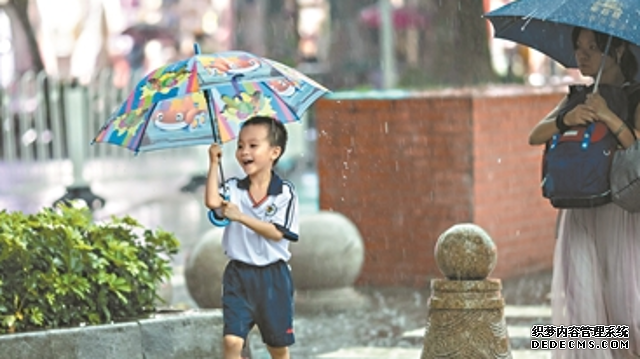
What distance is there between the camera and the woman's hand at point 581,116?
6852 millimetres

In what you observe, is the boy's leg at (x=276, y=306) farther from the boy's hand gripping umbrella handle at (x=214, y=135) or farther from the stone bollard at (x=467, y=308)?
the stone bollard at (x=467, y=308)

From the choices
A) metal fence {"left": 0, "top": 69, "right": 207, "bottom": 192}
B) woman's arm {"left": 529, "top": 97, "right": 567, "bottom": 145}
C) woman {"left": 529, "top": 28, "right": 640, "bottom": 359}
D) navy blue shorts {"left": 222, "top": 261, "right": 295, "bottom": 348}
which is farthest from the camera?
metal fence {"left": 0, "top": 69, "right": 207, "bottom": 192}

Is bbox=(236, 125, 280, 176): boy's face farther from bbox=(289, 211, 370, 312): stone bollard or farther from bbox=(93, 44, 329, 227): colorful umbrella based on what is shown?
bbox=(289, 211, 370, 312): stone bollard

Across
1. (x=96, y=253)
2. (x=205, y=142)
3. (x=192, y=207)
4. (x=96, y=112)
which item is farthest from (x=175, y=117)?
(x=192, y=207)

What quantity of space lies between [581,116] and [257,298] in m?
1.77

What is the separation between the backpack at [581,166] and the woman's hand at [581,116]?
0.12 ft

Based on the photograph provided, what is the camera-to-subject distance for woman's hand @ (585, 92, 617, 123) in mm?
6832

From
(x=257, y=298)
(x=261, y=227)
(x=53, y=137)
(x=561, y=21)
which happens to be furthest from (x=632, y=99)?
(x=53, y=137)

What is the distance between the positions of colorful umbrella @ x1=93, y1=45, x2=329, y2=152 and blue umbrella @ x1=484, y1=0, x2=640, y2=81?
41.1 inches

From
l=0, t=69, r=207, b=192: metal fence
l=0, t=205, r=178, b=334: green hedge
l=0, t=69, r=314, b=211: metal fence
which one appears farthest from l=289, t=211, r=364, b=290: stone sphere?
l=0, t=69, r=207, b=192: metal fence

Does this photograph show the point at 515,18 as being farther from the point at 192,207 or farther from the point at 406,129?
the point at 192,207

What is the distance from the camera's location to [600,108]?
22.5ft

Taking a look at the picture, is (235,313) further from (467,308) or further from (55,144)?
(55,144)

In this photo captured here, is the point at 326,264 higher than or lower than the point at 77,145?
lower
